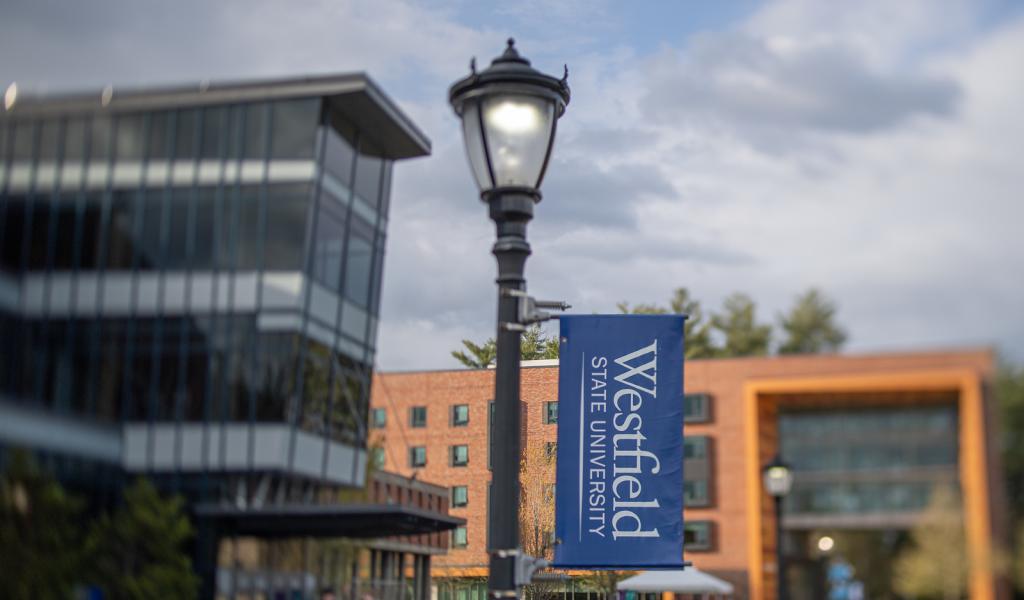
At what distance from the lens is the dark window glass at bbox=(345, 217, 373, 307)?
20125mm

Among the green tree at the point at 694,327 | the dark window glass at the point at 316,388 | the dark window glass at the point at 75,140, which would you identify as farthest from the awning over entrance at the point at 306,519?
the green tree at the point at 694,327

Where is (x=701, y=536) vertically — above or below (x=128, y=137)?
below

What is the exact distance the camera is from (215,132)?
16.7 metres

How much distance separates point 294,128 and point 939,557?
13.0m

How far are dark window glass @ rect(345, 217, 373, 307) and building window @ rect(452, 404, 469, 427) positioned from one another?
6262 mm

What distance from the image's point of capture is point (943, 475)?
25.8ft

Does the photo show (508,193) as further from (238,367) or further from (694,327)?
Result: (694,327)

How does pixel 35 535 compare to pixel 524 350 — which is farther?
pixel 524 350

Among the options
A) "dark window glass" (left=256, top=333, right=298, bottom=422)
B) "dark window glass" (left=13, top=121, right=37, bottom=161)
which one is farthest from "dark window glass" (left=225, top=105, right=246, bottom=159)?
"dark window glass" (left=13, top=121, right=37, bottom=161)

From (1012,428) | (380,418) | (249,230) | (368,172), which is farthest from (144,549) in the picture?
(1012,428)

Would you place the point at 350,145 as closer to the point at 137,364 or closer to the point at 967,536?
the point at 137,364

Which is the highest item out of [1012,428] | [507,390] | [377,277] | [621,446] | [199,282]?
[377,277]

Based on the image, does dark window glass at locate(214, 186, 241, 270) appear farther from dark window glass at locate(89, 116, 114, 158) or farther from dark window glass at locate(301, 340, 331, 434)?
dark window glass at locate(89, 116, 114, 158)

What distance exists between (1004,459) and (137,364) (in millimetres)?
11135
